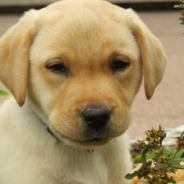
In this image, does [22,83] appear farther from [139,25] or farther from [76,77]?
[139,25]

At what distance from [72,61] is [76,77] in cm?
12

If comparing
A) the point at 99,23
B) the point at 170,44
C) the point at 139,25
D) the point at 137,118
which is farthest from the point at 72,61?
the point at 170,44

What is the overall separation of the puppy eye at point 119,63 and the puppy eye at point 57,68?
1.20 ft

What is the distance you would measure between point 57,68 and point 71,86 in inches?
8.4

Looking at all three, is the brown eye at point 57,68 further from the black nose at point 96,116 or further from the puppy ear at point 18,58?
the black nose at point 96,116

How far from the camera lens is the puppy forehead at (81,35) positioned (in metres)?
3.31

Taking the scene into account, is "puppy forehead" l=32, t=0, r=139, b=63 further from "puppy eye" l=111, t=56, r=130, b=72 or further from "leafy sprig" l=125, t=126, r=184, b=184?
"leafy sprig" l=125, t=126, r=184, b=184

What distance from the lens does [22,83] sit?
339cm

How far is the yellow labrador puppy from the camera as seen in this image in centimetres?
323

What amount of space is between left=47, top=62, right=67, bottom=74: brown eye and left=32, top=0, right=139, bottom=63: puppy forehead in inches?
2.6

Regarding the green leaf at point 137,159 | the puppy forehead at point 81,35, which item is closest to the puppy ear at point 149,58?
the puppy forehead at point 81,35

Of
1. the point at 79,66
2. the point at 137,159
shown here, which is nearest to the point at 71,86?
the point at 79,66

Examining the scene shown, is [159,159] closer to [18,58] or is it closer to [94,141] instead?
[94,141]

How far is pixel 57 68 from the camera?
3.39 meters
